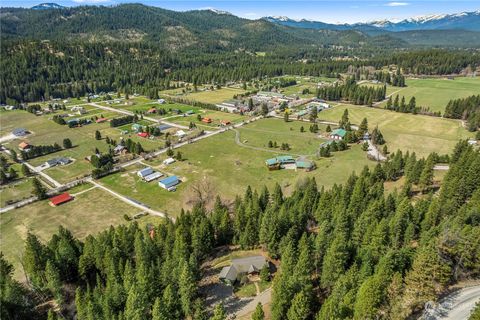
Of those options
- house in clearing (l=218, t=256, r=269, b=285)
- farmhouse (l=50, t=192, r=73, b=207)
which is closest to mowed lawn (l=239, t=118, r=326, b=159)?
house in clearing (l=218, t=256, r=269, b=285)

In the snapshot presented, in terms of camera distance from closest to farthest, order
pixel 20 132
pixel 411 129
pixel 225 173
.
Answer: pixel 225 173
pixel 411 129
pixel 20 132

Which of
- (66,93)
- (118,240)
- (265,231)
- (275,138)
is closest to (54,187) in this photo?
(118,240)

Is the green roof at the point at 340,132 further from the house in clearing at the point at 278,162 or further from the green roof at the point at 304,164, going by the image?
the green roof at the point at 304,164

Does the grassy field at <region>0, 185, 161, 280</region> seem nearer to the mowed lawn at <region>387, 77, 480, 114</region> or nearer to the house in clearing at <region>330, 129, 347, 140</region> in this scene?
the house in clearing at <region>330, 129, 347, 140</region>

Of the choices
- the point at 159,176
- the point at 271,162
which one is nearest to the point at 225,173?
the point at 271,162

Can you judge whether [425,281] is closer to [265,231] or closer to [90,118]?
[265,231]

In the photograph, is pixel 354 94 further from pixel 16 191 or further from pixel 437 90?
pixel 16 191
